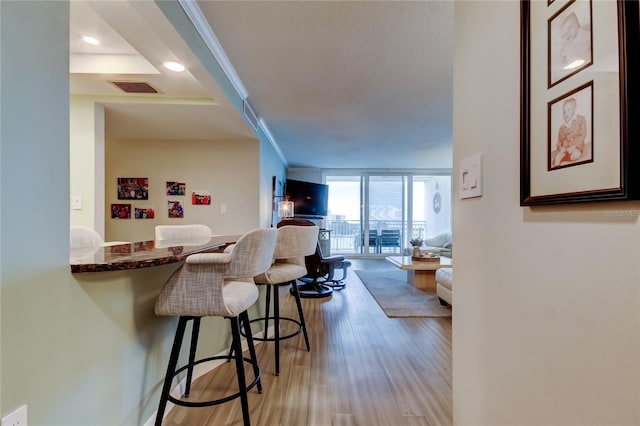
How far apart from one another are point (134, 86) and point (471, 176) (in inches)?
114

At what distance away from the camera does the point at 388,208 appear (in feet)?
25.2

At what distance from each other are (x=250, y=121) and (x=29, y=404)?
9.78ft

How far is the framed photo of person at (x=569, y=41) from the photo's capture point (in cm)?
51

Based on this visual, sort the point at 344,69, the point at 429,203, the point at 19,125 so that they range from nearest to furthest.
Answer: the point at 19,125, the point at 344,69, the point at 429,203

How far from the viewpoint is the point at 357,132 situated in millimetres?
4391

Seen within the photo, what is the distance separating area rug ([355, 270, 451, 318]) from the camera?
3215 mm

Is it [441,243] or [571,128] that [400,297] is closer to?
[441,243]

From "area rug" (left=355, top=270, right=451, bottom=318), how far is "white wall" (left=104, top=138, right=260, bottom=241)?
206 centimetres

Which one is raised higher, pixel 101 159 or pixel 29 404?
pixel 101 159

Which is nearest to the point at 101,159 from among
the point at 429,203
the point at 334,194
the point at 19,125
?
the point at 19,125

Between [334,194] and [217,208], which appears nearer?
[217,208]

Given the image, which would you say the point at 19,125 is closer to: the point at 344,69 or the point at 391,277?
the point at 344,69

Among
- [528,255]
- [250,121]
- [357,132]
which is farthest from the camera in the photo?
[357,132]

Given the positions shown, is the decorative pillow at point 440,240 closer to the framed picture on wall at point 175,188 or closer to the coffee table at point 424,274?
the coffee table at point 424,274
